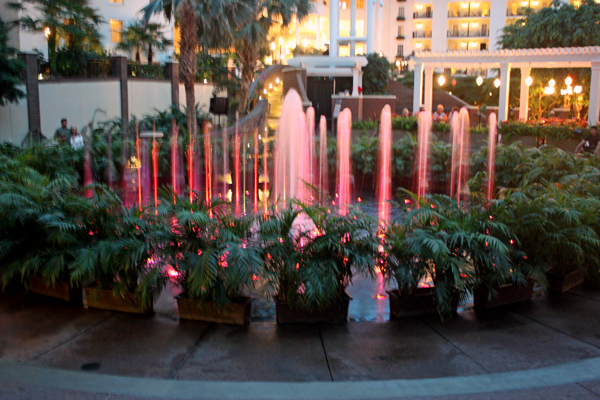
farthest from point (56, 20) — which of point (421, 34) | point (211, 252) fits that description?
point (421, 34)

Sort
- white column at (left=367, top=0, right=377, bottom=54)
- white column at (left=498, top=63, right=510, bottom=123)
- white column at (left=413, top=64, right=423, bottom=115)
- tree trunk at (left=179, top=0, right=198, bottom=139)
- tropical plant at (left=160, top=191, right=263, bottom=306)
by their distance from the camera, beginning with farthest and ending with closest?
white column at (left=367, top=0, right=377, bottom=54) → white column at (left=413, top=64, right=423, bottom=115) → white column at (left=498, top=63, right=510, bottom=123) → tree trunk at (left=179, top=0, right=198, bottom=139) → tropical plant at (left=160, top=191, right=263, bottom=306)

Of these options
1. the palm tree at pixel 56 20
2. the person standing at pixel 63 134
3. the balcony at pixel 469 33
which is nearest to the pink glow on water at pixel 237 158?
the person standing at pixel 63 134

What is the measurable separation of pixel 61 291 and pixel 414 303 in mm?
3811

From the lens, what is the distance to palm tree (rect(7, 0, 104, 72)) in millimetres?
21438

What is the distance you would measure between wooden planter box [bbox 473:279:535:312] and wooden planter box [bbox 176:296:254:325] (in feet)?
8.15

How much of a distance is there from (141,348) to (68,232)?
5.40ft

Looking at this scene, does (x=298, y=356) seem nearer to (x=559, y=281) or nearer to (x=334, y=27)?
(x=559, y=281)

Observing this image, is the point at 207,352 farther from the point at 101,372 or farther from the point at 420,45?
the point at 420,45

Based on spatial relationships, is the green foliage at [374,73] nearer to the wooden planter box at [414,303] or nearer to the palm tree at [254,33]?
the palm tree at [254,33]

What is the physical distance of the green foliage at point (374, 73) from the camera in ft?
113

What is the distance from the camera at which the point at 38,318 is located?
221 inches

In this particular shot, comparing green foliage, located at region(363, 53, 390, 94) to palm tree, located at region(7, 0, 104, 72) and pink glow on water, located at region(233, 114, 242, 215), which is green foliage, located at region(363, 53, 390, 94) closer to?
palm tree, located at region(7, 0, 104, 72)

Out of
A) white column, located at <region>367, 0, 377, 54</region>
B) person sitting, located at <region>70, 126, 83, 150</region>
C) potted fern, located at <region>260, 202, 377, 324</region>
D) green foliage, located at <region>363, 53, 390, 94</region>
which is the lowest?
potted fern, located at <region>260, 202, 377, 324</region>

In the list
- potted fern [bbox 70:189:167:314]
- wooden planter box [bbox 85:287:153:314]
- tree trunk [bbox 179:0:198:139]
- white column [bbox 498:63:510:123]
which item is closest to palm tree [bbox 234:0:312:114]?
tree trunk [bbox 179:0:198:139]
